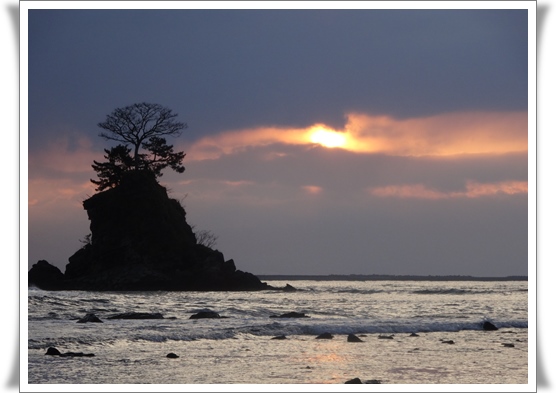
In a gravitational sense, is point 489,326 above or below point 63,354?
below

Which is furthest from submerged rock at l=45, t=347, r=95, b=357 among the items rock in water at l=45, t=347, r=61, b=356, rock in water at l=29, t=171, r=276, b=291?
rock in water at l=29, t=171, r=276, b=291

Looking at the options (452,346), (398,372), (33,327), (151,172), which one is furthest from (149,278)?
(398,372)

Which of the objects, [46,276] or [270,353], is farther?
[46,276]

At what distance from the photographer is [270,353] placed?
13.0 m

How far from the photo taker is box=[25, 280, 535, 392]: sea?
10.0m

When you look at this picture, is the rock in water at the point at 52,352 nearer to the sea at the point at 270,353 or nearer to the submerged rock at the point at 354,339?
the sea at the point at 270,353

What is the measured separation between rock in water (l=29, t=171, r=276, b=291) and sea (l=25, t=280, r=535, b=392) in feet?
46.2

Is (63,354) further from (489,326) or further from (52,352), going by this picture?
(489,326)

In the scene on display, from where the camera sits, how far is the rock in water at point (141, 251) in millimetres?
36656

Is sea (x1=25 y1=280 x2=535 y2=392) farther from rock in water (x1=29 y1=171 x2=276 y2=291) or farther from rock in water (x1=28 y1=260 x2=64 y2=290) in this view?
rock in water (x1=29 y1=171 x2=276 y2=291)

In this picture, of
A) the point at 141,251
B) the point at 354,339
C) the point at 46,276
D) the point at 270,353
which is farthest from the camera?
the point at 141,251

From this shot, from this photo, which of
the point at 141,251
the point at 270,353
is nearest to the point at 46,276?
the point at 141,251

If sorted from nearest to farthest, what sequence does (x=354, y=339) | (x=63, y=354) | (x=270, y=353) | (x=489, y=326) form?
(x=63, y=354) → (x=270, y=353) → (x=354, y=339) → (x=489, y=326)

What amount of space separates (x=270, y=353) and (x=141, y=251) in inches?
995
